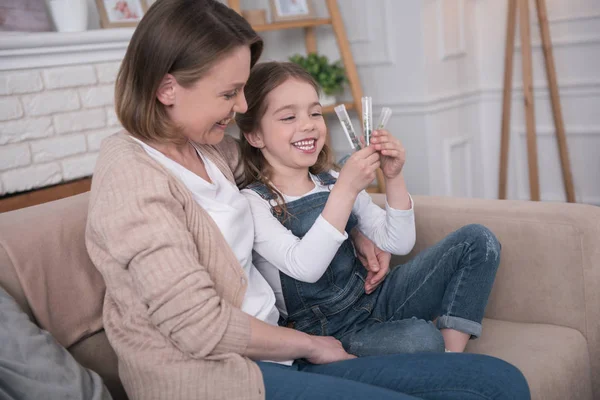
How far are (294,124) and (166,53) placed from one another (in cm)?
37

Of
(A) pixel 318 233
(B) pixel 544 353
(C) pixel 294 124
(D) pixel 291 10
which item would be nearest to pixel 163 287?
(A) pixel 318 233

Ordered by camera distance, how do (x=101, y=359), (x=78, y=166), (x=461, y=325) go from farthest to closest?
(x=78, y=166)
(x=461, y=325)
(x=101, y=359)

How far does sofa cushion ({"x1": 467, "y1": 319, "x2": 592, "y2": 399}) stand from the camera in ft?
4.55

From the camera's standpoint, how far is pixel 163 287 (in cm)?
108

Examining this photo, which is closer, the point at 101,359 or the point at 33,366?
the point at 33,366

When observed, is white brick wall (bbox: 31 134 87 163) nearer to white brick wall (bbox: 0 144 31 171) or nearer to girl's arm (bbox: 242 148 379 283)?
white brick wall (bbox: 0 144 31 171)

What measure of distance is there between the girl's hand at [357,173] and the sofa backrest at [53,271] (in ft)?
1.73

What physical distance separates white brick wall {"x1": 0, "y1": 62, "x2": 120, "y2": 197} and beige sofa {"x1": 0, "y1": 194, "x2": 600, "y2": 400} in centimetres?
97

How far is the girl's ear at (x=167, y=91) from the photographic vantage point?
1253 mm

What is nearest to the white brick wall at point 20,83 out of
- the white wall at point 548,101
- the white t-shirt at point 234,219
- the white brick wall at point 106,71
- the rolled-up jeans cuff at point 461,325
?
the white brick wall at point 106,71

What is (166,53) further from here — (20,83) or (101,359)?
(20,83)

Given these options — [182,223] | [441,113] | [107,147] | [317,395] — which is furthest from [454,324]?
[441,113]

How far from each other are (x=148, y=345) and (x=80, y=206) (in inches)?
15.8

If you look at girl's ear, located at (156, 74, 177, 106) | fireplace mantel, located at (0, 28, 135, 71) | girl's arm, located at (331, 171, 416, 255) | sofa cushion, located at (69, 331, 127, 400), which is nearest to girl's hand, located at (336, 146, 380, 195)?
girl's arm, located at (331, 171, 416, 255)
